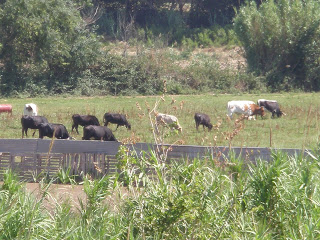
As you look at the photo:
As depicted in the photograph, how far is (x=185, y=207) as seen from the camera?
8.30 metres

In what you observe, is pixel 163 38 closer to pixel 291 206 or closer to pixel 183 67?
pixel 183 67

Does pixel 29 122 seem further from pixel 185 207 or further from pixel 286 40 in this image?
pixel 286 40

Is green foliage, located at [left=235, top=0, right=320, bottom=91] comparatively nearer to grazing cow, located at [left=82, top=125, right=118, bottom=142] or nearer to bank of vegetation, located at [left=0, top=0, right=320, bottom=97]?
bank of vegetation, located at [left=0, top=0, right=320, bottom=97]

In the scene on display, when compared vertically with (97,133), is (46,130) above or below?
below

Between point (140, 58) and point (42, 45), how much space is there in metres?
6.45

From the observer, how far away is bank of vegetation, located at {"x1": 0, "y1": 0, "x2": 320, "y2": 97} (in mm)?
35156

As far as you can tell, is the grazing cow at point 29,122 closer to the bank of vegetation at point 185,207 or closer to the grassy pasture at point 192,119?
the grassy pasture at point 192,119

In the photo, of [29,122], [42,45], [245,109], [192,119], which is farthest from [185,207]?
[42,45]

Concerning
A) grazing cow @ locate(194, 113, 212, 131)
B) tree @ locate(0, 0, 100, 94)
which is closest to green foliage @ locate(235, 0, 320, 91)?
tree @ locate(0, 0, 100, 94)

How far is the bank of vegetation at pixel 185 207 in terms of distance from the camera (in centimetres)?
833

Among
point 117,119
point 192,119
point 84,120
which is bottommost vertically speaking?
point 192,119

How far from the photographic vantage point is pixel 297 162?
9711mm

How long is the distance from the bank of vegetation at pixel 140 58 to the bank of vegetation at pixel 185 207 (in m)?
26.5

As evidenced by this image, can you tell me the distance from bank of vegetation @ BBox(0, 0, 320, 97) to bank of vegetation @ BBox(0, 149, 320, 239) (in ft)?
87.0
